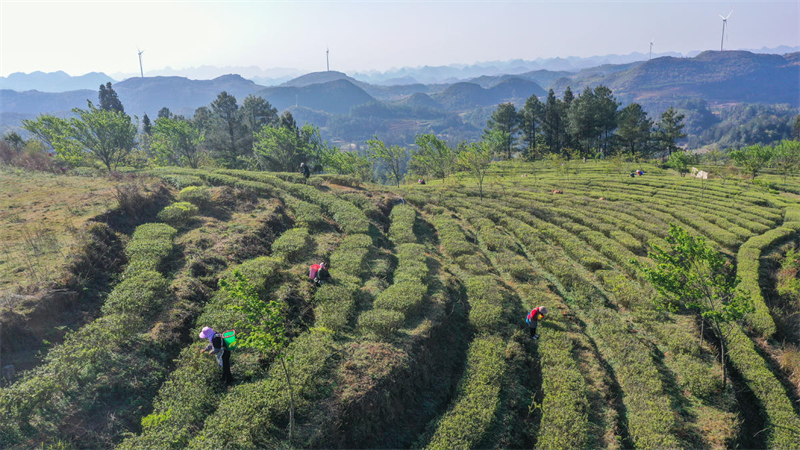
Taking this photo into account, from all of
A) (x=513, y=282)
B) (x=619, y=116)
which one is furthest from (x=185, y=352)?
(x=619, y=116)

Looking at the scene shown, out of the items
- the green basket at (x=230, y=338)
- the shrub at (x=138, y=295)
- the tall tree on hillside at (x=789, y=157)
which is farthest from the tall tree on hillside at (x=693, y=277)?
the tall tree on hillside at (x=789, y=157)

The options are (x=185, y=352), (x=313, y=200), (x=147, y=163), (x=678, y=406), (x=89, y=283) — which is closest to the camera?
(x=185, y=352)

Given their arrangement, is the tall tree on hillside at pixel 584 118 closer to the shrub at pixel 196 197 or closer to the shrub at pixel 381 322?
the shrub at pixel 196 197

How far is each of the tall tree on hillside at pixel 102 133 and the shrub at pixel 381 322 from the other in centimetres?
3180

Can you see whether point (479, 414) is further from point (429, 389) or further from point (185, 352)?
point (185, 352)

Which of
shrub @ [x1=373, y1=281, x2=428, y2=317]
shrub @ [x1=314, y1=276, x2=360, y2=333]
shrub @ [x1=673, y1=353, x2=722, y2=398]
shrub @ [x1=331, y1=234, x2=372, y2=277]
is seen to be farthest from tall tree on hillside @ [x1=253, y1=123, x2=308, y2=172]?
shrub @ [x1=673, y1=353, x2=722, y2=398]

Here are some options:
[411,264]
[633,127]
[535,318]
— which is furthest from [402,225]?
[633,127]

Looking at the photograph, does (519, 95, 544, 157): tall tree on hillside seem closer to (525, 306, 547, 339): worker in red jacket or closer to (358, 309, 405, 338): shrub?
(525, 306, 547, 339): worker in red jacket

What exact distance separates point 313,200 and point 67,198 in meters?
14.6

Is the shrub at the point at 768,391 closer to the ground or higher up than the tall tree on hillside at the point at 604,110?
closer to the ground

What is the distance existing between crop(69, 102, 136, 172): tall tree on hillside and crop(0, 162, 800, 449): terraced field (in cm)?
1793

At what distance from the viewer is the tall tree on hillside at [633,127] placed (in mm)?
63219

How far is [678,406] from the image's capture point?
13086mm

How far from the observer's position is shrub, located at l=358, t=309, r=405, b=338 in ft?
→ 45.8
